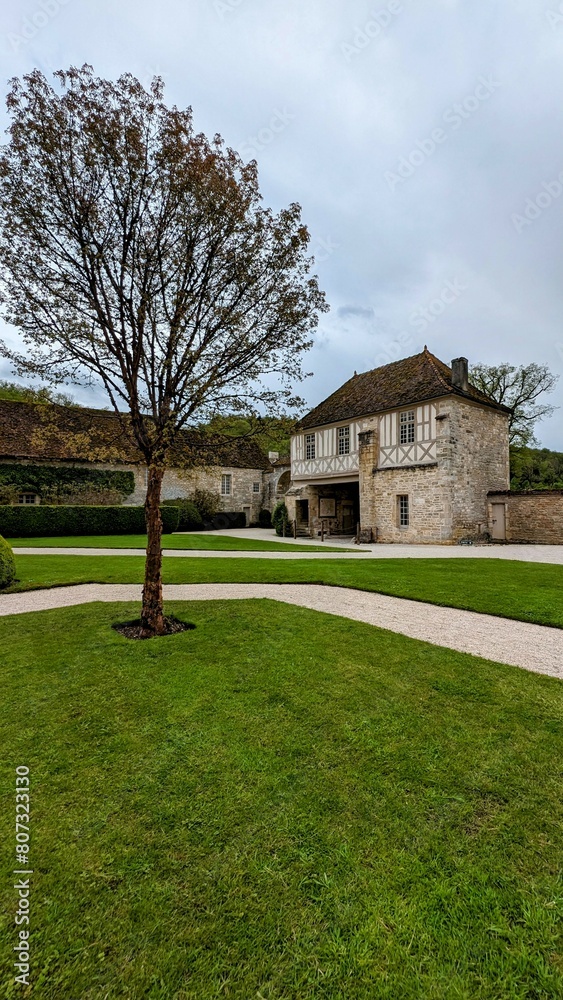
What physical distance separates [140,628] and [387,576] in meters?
5.27

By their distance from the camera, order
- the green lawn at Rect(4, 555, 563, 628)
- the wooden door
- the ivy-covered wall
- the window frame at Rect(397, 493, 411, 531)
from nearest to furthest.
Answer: the green lawn at Rect(4, 555, 563, 628)
the wooden door
the window frame at Rect(397, 493, 411, 531)
the ivy-covered wall

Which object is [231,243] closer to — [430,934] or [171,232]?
[171,232]

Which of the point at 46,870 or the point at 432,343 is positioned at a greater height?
the point at 432,343

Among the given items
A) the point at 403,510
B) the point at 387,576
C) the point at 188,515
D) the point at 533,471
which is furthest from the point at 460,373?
the point at 188,515

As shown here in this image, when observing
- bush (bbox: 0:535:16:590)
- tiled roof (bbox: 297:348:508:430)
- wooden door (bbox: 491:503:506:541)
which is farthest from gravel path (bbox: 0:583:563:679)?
wooden door (bbox: 491:503:506:541)

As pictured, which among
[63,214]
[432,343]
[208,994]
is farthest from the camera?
[432,343]

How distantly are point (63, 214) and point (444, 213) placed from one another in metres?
9.76

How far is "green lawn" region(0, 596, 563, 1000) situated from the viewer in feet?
4.58

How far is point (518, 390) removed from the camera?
26312 millimetres

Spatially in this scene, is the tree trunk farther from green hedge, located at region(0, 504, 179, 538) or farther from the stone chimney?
the stone chimney

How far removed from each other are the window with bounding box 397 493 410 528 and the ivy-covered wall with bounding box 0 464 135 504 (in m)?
14.8

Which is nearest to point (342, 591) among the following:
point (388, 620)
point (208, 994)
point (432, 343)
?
point (388, 620)

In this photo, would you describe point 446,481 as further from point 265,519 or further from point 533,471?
point 533,471

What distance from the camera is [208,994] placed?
4.28 ft
